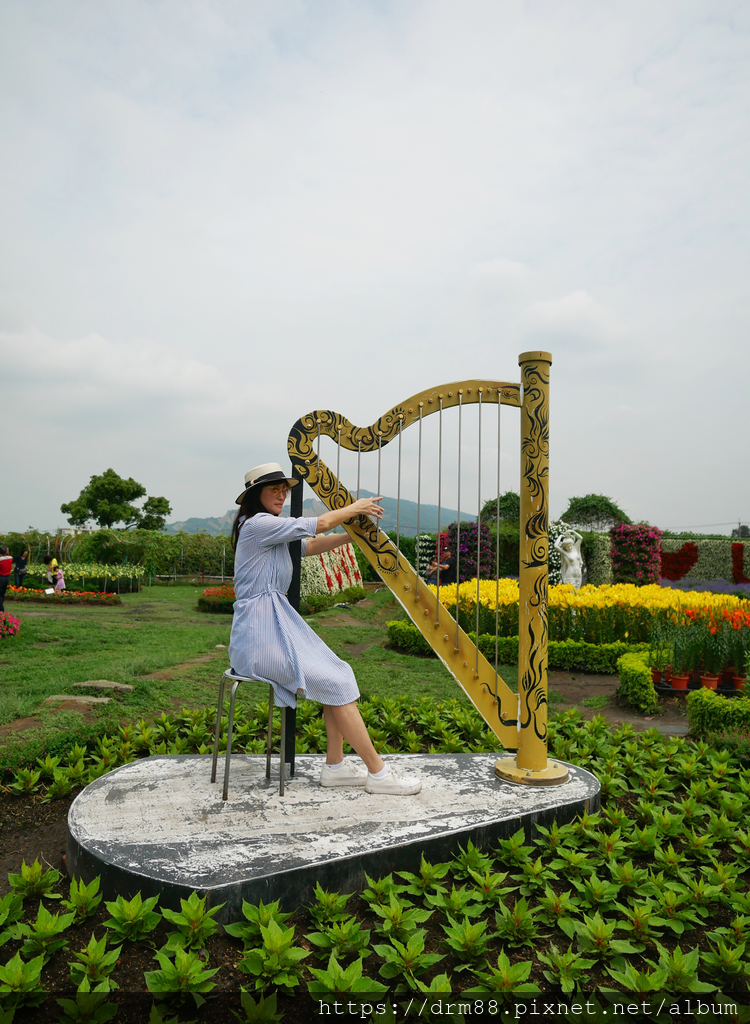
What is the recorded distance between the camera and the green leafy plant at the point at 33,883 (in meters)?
2.45

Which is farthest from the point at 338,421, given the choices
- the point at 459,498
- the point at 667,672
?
the point at 667,672

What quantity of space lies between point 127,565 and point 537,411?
57.2ft

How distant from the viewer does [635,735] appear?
4488 millimetres

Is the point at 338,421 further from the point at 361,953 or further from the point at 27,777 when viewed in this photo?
the point at 27,777

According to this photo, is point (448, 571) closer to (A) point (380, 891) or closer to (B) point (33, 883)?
(A) point (380, 891)

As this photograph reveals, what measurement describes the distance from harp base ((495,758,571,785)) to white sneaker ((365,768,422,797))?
482 millimetres

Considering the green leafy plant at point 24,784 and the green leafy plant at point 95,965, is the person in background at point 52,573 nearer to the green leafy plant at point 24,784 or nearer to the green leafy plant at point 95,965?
the green leafy plant at point 24,784

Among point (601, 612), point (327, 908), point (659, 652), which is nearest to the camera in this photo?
point (327, 908)

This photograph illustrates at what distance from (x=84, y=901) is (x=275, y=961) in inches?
29.0

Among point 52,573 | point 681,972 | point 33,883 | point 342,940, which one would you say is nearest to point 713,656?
point 681,972

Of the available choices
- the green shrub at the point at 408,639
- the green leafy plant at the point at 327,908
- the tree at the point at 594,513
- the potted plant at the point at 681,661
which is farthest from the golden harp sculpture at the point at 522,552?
the tree at the point at 594,513

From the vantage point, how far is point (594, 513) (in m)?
21.6

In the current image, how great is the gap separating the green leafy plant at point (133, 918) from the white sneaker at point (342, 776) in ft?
3.38

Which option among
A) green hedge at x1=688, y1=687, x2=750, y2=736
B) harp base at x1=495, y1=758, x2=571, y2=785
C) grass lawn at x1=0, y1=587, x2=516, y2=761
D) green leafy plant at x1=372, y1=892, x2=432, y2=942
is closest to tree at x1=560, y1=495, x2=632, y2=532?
grass lawn at x1=0, y1=587, x2=516, y2=761
